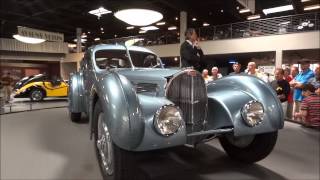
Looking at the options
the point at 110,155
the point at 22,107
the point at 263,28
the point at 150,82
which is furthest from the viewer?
the point at 263,28

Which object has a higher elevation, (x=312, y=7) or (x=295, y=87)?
(x=312, y=7)

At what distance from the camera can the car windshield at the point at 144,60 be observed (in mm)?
3941

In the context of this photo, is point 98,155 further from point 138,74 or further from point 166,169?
point 138,74

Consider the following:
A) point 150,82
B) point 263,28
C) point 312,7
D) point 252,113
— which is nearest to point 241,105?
point 252,113

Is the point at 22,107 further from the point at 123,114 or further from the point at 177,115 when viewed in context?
the point at 177,115

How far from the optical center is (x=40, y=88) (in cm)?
1020

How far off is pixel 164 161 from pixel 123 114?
3.40ft

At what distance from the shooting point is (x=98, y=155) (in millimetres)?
2611

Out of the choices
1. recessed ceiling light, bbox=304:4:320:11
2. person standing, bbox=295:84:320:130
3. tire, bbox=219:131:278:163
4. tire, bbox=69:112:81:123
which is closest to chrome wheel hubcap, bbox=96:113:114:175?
tire, bbox=219:131:278:163

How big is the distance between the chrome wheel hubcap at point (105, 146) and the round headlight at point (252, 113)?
1.16 metres

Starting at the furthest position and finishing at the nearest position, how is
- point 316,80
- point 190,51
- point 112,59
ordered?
point 316,80, point 112,59, point 190,51

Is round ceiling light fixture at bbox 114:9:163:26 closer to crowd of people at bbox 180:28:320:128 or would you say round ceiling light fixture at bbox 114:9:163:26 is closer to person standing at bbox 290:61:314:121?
crowd of people at bbox 180:28:320:128

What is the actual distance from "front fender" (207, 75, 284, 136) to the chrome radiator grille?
0.56 feet

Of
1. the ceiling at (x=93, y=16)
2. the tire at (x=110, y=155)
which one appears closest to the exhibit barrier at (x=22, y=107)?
the ceiling at (x=93, y=16)
